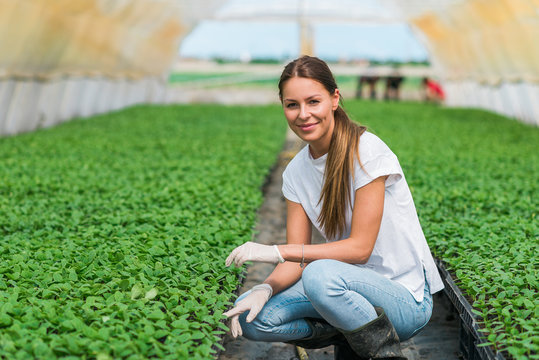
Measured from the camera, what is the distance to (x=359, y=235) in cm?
268

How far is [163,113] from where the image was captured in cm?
1606

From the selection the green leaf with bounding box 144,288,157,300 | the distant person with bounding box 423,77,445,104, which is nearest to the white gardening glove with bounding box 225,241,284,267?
the green leaf with bounding box 144,288,157,300

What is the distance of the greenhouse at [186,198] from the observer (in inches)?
108

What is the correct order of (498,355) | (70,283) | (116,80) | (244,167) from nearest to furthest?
(498,355)
(70,283)
(244,167)
(116,80)

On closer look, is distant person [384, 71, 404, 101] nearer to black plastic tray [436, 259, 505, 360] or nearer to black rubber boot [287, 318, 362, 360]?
black plastic tray [436, 259, 505, 360]

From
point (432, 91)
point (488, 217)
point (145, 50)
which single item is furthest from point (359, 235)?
point (432, 91)

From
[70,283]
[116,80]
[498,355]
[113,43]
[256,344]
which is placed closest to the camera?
[498,355]

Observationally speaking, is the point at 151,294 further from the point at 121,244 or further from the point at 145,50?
the point at 145,50

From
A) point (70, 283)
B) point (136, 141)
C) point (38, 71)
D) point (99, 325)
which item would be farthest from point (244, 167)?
point (38, 71)

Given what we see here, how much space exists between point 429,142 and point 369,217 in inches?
289

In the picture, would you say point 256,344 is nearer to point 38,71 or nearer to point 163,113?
point 38,71

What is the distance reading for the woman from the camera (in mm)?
2609

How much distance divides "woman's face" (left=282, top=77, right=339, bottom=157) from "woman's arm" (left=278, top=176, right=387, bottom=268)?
1.02ft

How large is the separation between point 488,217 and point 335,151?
2.32 metres
